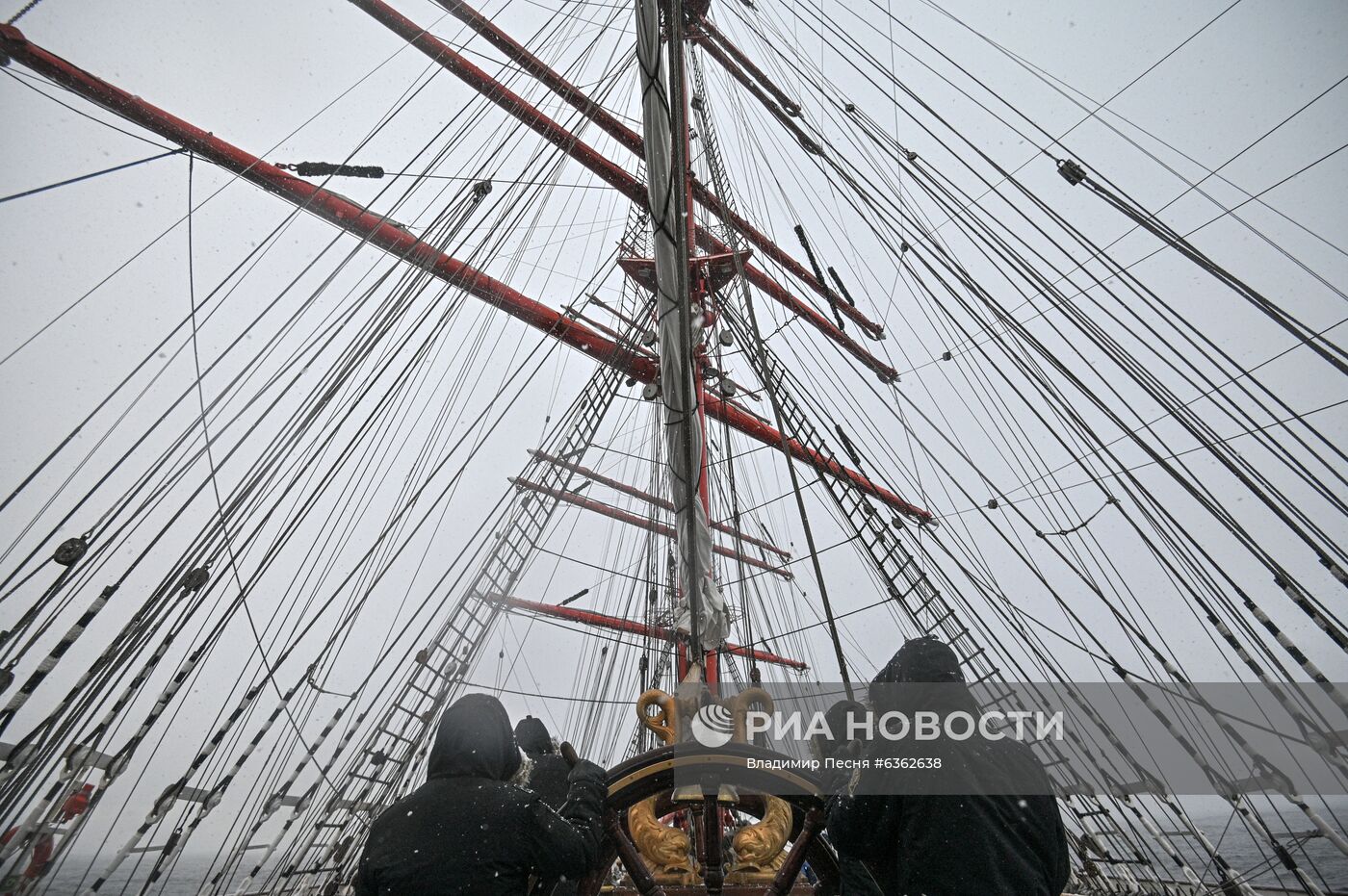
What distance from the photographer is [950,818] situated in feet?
4.81

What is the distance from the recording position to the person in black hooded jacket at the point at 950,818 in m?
1.42

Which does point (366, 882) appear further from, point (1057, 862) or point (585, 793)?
point (1057, 862)

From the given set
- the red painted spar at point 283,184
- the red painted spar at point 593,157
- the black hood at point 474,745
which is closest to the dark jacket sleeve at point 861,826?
the black hood at point 474,745

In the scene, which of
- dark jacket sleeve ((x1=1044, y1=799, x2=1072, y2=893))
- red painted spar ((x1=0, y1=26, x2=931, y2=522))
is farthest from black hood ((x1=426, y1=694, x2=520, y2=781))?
red painted spar ((x1=0, y1=26, x2=931, y2=522))

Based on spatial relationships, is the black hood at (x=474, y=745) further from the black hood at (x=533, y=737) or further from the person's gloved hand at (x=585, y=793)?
the black hood at (x=533, y=737)

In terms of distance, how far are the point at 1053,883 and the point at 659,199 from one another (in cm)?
353

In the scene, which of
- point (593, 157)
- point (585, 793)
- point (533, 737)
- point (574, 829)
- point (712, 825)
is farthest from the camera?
point (593, 157)

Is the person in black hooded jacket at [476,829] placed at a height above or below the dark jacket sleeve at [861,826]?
below

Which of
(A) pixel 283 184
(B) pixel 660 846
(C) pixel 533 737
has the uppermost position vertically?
(A) pixel 283 184

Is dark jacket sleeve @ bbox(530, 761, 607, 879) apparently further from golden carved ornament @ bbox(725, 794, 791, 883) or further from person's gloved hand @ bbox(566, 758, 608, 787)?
golden carved ornament @ bbox(725, 794, 791, 883)

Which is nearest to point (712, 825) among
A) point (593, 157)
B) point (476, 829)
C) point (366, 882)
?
point (476, 829)

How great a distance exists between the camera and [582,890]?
1896mm

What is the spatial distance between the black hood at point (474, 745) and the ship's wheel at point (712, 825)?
391mm

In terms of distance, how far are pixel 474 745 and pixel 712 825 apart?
2.62 ft
